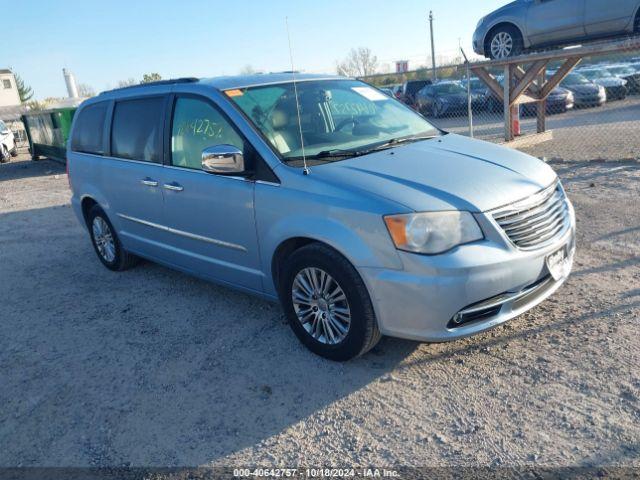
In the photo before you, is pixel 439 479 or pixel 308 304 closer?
pixel 439 479

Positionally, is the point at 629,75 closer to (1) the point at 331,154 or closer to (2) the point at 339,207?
(1) the point at 331,154

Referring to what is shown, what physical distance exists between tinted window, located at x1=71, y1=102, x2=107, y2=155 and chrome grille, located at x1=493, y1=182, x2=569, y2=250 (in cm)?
414

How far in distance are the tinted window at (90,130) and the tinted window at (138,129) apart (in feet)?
1.02

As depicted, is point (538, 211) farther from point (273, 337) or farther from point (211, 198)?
point (211, 198)

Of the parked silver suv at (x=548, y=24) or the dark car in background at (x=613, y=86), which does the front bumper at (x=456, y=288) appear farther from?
the dark car in background at (x=613, y=86)

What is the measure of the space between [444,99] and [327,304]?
18961 millimetres

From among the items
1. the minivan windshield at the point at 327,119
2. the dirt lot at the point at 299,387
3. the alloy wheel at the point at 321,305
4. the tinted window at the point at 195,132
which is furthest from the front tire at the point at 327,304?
the tinted window at the point at 195,132

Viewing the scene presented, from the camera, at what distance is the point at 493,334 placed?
3814mm

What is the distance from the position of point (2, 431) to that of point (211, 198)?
2.00m

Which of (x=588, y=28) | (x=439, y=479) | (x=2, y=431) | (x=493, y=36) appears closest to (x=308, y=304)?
(x=439, y=479)

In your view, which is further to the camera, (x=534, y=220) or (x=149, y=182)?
(x=149, y=182)

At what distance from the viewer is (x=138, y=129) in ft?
16.6

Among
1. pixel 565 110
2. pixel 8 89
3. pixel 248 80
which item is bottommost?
pixel 565 110

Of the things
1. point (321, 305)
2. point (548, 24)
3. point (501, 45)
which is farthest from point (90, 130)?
point (501, 45)
